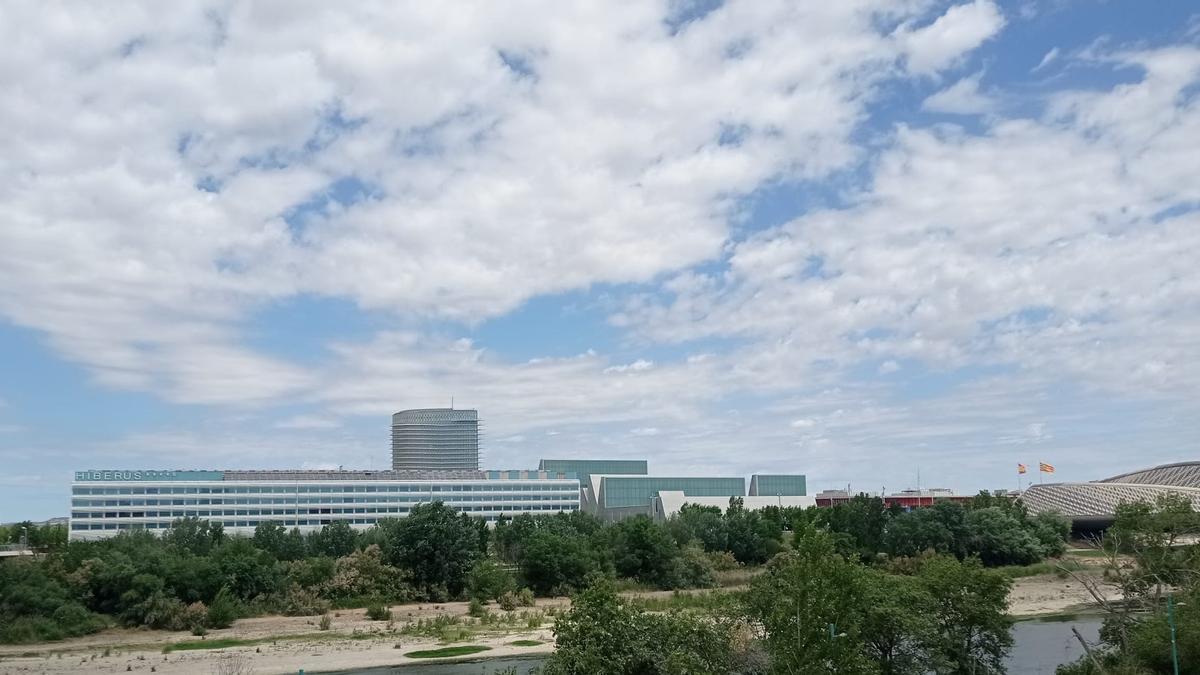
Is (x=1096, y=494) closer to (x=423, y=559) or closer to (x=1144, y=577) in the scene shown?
(x=423, y=559)

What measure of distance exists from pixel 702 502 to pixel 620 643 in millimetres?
141907

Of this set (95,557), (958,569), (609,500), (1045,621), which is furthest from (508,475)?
(958,569)

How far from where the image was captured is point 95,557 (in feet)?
235

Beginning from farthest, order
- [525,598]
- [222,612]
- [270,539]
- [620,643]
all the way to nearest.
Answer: [270,539] → [525,598] → [222,612] → [620,643]

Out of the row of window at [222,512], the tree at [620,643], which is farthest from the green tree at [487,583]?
the row of window at [222,512]

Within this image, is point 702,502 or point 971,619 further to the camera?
point 702,502

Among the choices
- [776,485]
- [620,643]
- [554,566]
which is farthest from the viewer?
[776,485]

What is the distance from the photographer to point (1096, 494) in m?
145

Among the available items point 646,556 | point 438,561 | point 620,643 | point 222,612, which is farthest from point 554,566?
point 620,643

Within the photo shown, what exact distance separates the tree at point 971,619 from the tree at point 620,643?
6.98 meters

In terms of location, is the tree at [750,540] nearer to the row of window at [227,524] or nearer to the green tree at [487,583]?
the green tree at [487,583]

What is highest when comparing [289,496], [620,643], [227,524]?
[289,496]

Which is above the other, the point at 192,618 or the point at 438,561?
the point at 438,561

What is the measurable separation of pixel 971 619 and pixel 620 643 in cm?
1074
